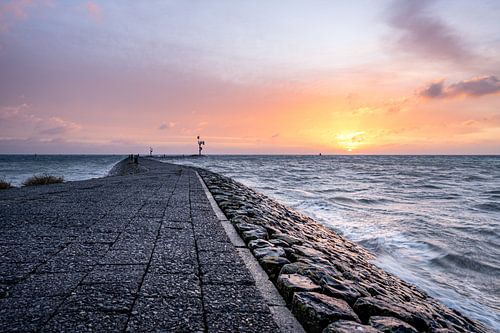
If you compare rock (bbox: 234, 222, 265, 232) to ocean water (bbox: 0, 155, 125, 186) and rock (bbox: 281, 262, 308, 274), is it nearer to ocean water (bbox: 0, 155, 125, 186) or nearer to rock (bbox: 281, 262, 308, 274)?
rock (bbox: 281, 262, 308, 274)

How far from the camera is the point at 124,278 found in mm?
2697

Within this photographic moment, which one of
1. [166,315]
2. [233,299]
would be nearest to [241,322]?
[233,299]

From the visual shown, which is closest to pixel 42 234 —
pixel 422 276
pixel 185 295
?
pixel 185 295

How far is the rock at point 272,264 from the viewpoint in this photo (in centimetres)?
299

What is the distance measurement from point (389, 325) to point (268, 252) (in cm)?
152

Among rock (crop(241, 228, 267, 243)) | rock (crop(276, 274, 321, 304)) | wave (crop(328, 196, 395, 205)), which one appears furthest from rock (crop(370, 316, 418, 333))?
wave (crop(328, 196, 395, 205))

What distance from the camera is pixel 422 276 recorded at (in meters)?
6.13

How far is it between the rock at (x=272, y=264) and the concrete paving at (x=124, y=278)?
0.73 feet

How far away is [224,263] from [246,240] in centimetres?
98

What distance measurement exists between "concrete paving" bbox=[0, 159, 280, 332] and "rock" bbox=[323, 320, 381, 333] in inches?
14.4

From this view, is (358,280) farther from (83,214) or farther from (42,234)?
(83,214)

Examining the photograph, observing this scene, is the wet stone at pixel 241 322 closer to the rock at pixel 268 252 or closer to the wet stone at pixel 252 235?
the rock at pixel 268 252

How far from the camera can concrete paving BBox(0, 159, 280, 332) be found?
2035 mm

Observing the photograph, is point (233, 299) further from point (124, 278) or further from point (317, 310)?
point (124, 278)
